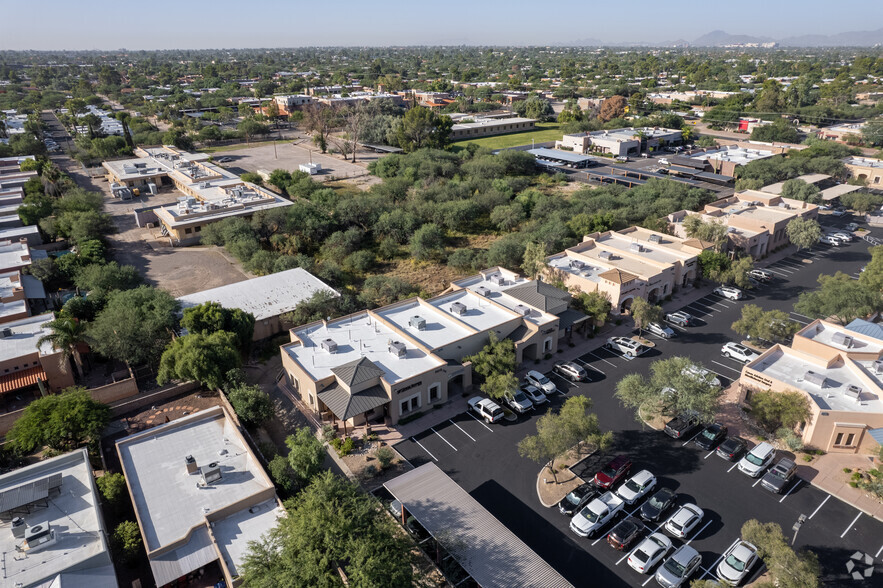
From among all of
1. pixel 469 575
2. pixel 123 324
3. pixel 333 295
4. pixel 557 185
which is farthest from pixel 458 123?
pixel 469 575

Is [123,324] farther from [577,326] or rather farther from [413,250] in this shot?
[577,326]

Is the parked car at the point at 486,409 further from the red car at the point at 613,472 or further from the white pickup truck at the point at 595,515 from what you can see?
the white pickup truck at the point at 595,515

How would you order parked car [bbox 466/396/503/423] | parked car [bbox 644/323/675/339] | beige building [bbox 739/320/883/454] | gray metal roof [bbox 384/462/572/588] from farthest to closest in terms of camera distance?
1. parked car [bbox 644/323/675/339]
2. parked car [bbox 466/396/503/423]
3. beige building [bbox 739/320/883/454]
4. gray metal roof [bbox 384/462/572/588]

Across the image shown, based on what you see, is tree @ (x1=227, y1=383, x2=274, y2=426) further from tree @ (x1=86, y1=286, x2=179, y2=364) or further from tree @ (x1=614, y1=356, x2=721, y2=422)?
tree @ (x1=614, y1=356, x2=721, y2=422)

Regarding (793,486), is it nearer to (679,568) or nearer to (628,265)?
(679,568)

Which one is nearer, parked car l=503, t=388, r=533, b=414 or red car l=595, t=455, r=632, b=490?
red car l=595, t=455, r=632, b=490

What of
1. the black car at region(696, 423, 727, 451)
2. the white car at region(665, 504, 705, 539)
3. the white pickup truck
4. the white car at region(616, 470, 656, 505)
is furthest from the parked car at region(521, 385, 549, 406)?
the white car at region(665, 504, 705, 539)
